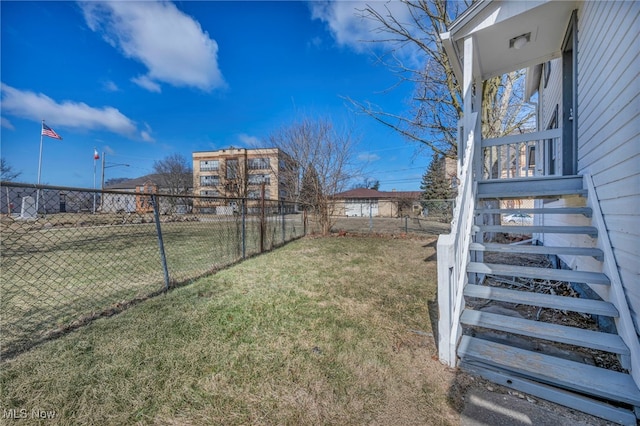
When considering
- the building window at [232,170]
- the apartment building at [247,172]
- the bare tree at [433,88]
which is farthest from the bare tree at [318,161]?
the building window at [232,170]

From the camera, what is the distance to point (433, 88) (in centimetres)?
948

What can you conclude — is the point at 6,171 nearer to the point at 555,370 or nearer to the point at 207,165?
the point at 207,165

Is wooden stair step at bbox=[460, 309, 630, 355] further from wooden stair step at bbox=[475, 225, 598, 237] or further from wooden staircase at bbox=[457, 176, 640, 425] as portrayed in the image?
wooden stair step at bbox=[475, 225, 598, 237]

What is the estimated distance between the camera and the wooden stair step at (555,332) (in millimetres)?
A: 1854

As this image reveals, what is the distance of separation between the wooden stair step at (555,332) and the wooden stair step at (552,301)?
155 millimetres

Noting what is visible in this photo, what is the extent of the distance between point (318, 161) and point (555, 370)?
39.7 feet

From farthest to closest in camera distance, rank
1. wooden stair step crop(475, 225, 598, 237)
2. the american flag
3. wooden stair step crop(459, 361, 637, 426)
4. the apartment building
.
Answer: the apartment building → the american flag → wooden stair step crop(475, 225, 598, 237) → wooden stair step crop(459, 361, 637, 426)

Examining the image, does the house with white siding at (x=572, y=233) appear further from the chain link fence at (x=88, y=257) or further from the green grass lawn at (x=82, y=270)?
the green grass lawn at (x=82, y=270)

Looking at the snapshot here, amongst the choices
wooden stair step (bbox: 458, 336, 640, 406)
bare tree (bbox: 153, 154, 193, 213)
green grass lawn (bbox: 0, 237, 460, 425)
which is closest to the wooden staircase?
wooden stair step (bbox: 458, 336, 640, 406)

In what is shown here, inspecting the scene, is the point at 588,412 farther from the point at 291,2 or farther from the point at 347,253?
the point at 291,2

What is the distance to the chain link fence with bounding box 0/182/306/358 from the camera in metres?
2.88

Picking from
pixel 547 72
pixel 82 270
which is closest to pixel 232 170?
pixel 82 270

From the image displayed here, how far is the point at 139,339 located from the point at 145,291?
5.09 ft

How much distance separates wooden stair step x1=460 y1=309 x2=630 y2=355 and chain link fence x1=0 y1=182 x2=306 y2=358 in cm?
384
